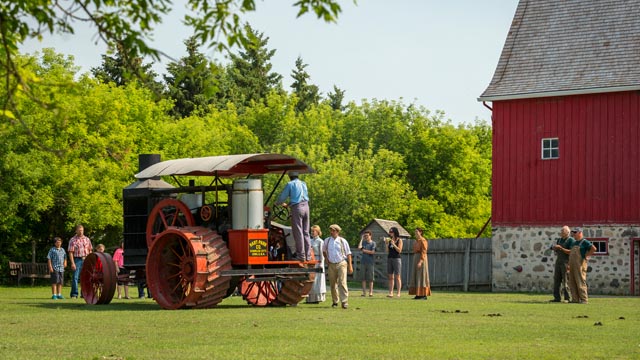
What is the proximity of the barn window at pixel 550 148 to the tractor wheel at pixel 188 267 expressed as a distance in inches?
689

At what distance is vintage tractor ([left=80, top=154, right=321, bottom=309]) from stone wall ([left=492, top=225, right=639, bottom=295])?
565 inches

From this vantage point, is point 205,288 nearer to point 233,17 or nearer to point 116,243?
point 233,17

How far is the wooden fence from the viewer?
39.3 meters

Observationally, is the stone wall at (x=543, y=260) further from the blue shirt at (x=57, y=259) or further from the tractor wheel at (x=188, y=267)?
the tractor wheel at (x=188, y=267)

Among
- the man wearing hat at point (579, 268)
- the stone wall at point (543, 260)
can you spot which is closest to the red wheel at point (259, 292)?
the man wearing hat at point (579, 268)

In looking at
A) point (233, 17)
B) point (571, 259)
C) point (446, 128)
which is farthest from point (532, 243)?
point (446, 128)

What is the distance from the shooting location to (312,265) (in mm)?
22516

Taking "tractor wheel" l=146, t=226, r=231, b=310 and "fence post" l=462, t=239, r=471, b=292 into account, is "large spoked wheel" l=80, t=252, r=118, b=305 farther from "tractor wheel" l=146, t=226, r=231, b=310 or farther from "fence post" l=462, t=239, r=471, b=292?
"fence post" l=462, t=239, r=471, b=292

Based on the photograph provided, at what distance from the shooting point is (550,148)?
121 ft

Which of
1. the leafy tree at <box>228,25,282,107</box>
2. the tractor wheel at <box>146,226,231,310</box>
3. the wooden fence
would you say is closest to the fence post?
the wooden fence

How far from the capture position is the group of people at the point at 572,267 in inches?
1023

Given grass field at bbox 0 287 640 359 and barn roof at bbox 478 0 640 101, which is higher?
barn roof at bbox 478 0 640 101

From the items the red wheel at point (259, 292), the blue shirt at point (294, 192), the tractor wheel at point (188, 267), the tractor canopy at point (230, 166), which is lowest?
the red wheel at point (259, 292)

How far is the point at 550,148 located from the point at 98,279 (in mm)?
17314
